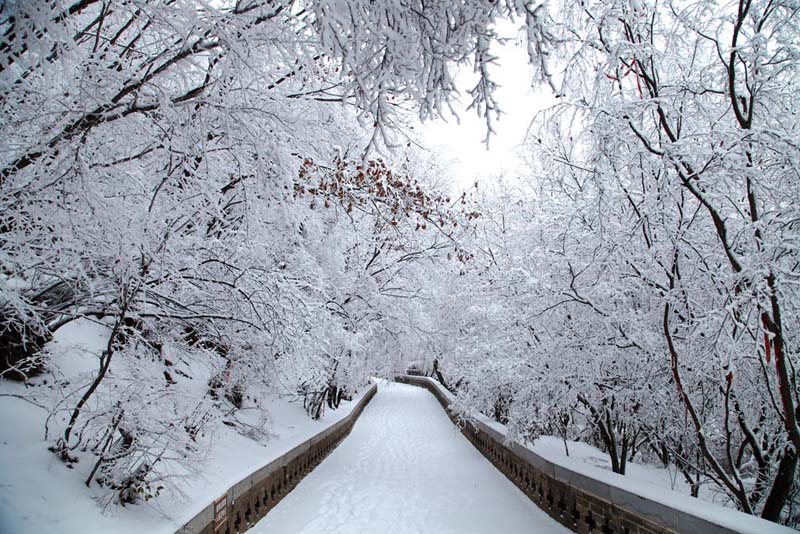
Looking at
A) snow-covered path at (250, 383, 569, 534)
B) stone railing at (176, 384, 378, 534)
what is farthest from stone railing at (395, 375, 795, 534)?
stone railing at (176, 384, 378, 534)

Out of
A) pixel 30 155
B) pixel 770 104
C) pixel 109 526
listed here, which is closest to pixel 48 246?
pixel 30 155

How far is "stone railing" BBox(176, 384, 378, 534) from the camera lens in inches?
173

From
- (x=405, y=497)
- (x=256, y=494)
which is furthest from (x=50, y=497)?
(x=405, y=497)

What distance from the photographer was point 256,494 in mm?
6016

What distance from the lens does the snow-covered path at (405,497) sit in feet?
20.6

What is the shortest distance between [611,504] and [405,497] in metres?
3.91

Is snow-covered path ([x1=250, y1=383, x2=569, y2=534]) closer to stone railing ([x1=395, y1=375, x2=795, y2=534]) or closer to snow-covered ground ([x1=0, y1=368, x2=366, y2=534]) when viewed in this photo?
stone railing ([x1=395, y1=375, x2=795, y2=534])

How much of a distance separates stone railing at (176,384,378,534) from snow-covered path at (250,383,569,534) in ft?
0.60

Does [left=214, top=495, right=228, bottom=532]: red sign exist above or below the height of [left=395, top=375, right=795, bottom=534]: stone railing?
below

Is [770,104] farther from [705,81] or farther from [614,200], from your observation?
[614,200]

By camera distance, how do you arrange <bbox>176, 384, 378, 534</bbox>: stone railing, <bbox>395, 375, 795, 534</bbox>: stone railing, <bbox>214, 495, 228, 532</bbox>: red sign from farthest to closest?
<bbox>214, 495, 228, 532</bbox>: red sign, <bbox>176, 384, 378, 534</bbox>: stone railing, <bbox>395, 375, 795, 534</bbox>: stone railing

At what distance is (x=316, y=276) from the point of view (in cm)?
781

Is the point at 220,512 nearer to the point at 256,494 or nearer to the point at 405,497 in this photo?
the point at 256,494

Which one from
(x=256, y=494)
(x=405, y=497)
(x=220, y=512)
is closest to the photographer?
(x=220, y=512)
